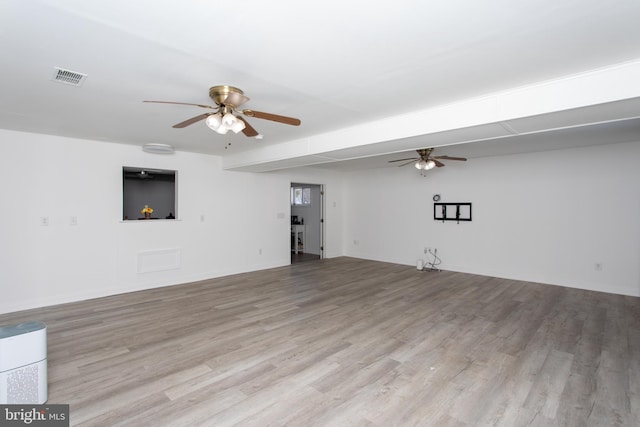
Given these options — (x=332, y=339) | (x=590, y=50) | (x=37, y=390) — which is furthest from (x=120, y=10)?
(x=332, y=339)

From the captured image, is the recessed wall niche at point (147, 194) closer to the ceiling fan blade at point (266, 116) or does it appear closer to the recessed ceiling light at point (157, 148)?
the recessed ceiling light at point (157, 148)

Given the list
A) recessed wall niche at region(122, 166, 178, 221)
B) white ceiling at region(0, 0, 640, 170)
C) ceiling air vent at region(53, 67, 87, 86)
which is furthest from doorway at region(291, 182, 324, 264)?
ceiling air vent at region(53, 67, 87, 86)

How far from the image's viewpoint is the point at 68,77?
8.15ft

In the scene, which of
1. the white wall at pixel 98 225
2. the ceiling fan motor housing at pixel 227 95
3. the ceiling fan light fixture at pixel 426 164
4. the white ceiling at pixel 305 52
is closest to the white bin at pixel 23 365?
the white ceiling at pixel 305 52

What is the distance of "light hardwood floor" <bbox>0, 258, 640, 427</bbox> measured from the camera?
221cm

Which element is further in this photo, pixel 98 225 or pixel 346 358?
pixel 98 225

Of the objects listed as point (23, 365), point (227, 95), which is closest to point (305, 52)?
point (227, 95)

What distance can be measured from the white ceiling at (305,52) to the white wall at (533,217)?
10.7 ft

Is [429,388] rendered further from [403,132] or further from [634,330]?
[634,330]

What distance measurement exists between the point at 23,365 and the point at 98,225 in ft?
10.7

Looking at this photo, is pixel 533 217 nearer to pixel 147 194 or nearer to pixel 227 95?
pixel 227 95

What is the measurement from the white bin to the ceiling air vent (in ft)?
6.16

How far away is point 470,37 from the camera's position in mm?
1949

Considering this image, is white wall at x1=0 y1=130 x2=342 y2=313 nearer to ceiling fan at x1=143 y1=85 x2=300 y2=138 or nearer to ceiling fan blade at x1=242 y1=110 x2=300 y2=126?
ceiling fan at x1=143 y1=85 x2=300 y2=138
